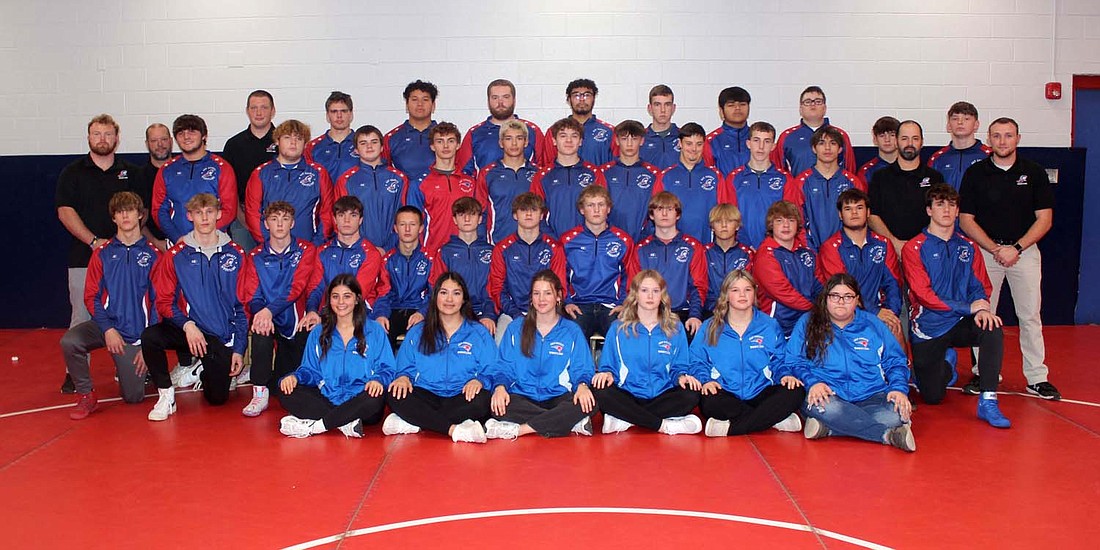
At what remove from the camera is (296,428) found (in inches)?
242

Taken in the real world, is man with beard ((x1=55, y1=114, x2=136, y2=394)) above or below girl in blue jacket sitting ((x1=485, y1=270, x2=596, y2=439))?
above

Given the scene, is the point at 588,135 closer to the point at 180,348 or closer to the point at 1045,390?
the point at 180,348

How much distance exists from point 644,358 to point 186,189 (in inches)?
161

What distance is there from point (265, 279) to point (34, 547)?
3088mm

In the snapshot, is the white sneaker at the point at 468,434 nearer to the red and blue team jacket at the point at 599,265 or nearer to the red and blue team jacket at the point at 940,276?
the red and blue team jacket at the point at 599,265

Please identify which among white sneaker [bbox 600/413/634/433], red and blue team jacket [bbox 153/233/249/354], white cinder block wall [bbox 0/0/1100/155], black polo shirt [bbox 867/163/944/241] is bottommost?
white sneaker [bbox 600/413/634/433]

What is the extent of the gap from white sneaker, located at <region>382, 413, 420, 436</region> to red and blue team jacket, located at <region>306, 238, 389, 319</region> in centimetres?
114

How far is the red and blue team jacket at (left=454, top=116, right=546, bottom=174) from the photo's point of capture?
26.9 feet

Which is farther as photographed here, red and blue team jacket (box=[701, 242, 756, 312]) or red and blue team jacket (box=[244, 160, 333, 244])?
red and blue team jacket (box=[244, 160, 333, 244])

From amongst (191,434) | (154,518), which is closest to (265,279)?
(191,434)

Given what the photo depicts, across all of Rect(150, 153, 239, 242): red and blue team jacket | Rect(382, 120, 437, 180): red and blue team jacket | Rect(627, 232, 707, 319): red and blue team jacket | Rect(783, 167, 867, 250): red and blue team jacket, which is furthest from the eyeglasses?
Rect(150, 153, 239, 242): red and blue team jacket

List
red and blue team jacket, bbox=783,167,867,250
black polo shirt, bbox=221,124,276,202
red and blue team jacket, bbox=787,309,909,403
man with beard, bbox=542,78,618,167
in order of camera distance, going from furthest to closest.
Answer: black polo shirt, bbox=221,124,276,202 < man with beard, bbox=542,78,618,167 < red and blue team jacket, bbox=783,167,867,250 < red and blue team jacket, bbox=787,309,909,403

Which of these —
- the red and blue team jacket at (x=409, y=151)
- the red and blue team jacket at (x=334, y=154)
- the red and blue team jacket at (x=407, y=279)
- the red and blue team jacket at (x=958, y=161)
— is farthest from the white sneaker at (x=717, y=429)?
the red and blue team jacket at (x=334, y=154)

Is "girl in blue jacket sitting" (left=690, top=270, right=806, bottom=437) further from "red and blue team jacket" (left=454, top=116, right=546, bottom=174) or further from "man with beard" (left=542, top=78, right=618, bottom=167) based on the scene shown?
"red and blue team jacket" (left=454, top=116, right=546, bottom=174)
